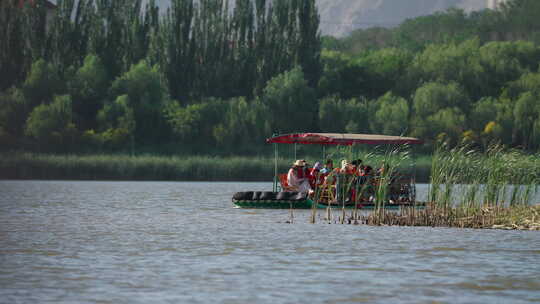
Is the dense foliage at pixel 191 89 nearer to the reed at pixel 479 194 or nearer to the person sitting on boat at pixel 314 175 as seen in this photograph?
the person sitting on boat at pixel 314 175

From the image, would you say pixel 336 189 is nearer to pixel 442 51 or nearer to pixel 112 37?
pixel 112 37

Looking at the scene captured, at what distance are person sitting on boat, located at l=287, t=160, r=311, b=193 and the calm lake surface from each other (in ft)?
8.47

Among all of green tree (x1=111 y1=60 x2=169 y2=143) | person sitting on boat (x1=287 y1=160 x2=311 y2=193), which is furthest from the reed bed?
green tree (x1=111 y1=60 x2=169 y2=143)

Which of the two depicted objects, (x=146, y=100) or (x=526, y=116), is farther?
(x=146, y=100)

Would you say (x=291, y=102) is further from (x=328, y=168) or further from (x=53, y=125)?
(x=328, y=168)

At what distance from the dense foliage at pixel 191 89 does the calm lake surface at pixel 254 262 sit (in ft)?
145

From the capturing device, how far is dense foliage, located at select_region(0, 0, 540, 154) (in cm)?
7475

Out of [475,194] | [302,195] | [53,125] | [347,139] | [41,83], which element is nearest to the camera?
[475,194]

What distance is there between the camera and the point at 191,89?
79.8 metres

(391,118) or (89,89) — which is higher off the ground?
(89,89)

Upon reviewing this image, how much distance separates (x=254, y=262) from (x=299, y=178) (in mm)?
15171

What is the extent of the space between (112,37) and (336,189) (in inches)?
1896

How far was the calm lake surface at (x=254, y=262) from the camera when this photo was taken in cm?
1481

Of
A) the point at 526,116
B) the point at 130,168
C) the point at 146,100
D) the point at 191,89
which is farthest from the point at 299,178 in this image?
the point at 191,89
